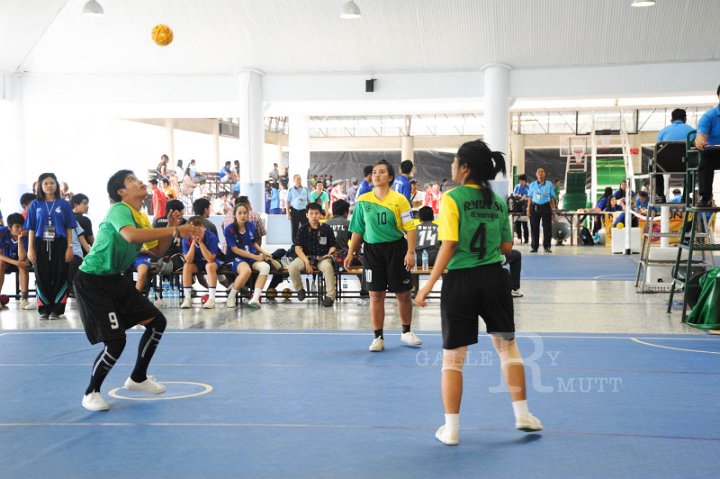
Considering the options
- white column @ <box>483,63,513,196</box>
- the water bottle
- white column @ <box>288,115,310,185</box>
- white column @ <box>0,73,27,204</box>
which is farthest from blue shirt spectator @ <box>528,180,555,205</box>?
white column @ <box>0,73,27,204</box>

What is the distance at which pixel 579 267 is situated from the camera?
48.3 feet

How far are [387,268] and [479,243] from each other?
9.04 feet

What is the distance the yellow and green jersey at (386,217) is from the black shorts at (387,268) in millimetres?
73

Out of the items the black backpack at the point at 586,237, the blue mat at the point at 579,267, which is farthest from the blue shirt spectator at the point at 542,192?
the black backpack at the point at 586,237

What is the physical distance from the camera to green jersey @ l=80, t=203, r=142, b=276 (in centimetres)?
517

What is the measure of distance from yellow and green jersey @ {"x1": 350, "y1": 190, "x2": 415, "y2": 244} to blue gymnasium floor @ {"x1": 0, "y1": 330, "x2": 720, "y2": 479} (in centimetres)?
104

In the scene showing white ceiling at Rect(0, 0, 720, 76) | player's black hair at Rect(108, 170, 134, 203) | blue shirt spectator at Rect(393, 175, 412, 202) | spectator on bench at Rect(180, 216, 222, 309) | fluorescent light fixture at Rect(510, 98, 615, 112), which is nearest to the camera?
player's black hair at Rect(108, 170, 134, 203)

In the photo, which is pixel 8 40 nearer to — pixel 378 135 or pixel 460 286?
pixel 460 286

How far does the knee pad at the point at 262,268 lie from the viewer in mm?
10086

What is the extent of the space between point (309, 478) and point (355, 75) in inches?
640

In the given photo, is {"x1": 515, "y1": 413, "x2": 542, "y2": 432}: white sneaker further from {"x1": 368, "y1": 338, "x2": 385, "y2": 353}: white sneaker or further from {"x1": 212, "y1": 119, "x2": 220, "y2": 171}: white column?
{"x1": 212, "y1": 119, "x2": 220, "y2": 171}: white column

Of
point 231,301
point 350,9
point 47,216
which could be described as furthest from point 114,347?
point 350,9

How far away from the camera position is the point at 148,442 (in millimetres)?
4504

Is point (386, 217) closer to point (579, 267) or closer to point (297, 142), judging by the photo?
point (579, 267)
